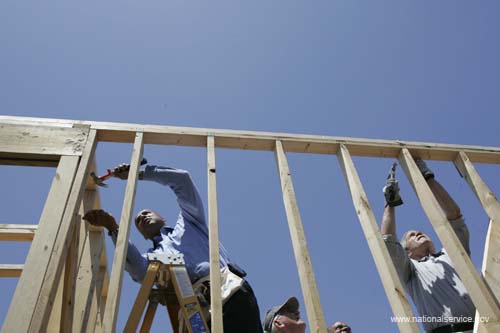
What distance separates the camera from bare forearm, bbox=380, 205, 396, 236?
142 inches

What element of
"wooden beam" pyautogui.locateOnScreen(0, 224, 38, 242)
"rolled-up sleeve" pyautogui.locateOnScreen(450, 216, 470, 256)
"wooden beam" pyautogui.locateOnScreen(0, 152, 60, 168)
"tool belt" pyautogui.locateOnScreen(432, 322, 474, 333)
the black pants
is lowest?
"tool belt" pyautogui.locateOnScreen(432, 322, 474, 333)

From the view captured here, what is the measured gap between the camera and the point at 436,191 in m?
3.54

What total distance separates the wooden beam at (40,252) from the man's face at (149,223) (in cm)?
105

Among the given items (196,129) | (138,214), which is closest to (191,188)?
(196,129)

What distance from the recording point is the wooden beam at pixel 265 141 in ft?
9.91

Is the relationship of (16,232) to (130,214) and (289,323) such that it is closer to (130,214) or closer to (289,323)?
(130,214)

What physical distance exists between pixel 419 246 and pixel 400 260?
1.92 feet

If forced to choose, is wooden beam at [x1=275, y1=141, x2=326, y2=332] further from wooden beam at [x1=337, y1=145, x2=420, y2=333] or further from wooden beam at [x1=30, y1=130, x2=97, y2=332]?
wooden beam at [x1=30, y1=130, x2=97, y2=332]

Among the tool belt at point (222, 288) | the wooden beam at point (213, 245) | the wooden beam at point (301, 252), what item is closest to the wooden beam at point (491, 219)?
the wooden beam at point (301, 252)

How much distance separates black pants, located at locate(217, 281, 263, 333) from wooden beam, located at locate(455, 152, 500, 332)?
1654mm

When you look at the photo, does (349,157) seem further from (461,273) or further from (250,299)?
(250,299)

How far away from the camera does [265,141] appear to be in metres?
3.22

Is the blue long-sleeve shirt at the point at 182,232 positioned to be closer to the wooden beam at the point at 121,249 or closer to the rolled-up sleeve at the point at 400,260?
the wooden beam at the point at 121,249

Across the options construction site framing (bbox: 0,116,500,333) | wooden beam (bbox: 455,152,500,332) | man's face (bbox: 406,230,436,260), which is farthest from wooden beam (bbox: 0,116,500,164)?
man's face (bbox: 406,230,436,260)
